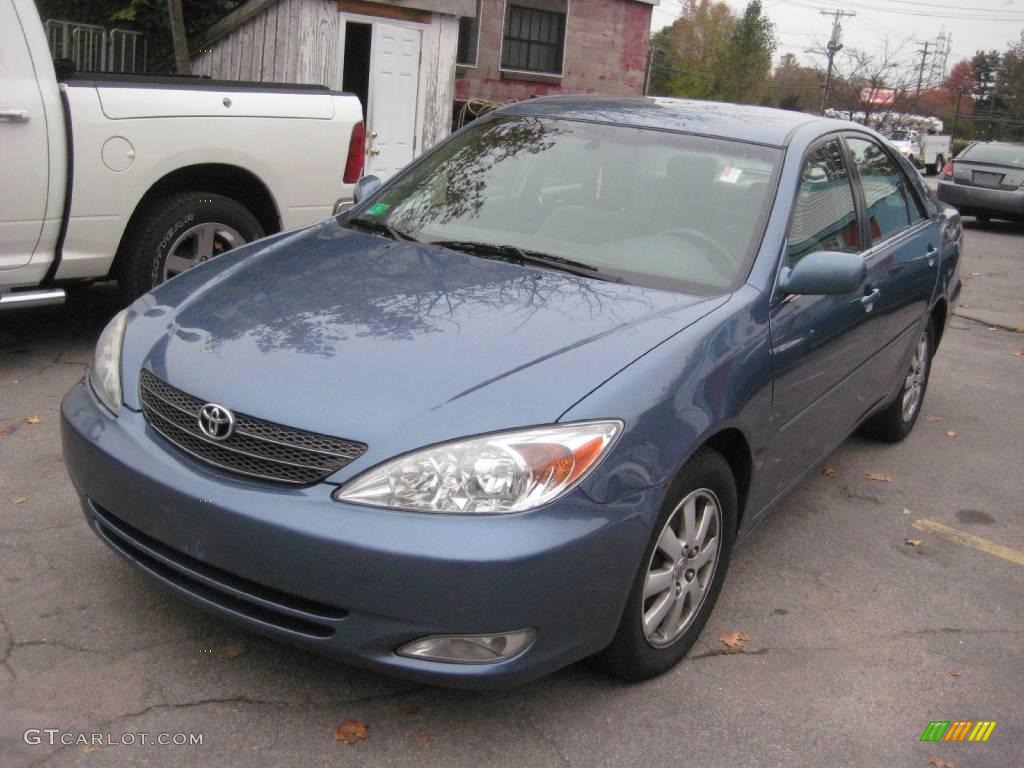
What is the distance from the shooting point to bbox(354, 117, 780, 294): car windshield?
3.72 m

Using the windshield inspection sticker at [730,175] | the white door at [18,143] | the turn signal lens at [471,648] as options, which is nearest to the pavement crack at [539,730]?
the turn signal lens at [471,648]

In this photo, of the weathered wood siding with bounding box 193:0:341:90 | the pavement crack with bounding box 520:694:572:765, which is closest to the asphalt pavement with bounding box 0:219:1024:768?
the pavement crack with bounding box 520:694:572:765

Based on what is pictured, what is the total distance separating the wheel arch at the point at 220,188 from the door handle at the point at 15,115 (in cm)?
76

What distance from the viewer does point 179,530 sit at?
2.81m

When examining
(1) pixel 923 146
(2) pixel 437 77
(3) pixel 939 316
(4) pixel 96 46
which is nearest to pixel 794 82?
(1) pixel 923 146

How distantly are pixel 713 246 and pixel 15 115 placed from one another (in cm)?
341

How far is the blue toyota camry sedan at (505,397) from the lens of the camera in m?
2.63

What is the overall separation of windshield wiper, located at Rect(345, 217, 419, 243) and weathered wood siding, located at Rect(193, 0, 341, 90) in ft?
27.3

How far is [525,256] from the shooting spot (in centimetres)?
376

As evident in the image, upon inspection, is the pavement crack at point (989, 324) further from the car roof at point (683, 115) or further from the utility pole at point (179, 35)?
the utility pole at point (179, 35)

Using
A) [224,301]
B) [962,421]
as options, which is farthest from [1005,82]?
[224,301]

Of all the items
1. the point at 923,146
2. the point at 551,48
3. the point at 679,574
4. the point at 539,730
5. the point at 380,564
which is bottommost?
the point at 539,730

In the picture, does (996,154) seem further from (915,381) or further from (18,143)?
(18,143)

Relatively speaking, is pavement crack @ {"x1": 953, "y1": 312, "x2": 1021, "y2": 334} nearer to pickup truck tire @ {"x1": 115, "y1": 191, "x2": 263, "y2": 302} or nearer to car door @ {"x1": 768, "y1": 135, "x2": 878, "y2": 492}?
car door @ {"x1": 768, "y1": 135, "x2": 878, "y2": 492}
